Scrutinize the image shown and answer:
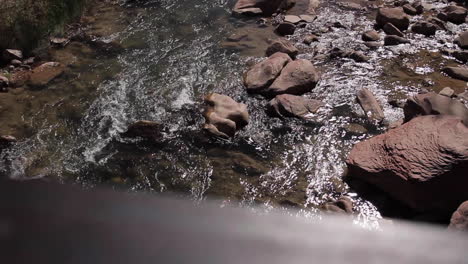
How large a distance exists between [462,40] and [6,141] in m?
7.05

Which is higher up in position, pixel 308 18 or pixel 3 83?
pixel 3 83

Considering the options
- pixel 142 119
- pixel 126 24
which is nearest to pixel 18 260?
pixel 142 119

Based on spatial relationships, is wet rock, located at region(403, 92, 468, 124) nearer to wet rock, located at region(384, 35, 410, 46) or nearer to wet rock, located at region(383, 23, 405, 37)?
wet rock, located at region(384, 35, 410, 46)

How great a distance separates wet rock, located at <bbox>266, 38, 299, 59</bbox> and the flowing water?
0.79 ft

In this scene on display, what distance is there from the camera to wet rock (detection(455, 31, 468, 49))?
22.3 ft

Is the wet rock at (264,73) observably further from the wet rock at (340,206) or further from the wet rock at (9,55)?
the wet rock at (9,55)

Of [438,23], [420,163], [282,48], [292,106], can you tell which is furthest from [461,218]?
[438,23]

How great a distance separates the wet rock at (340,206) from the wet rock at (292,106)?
161cm

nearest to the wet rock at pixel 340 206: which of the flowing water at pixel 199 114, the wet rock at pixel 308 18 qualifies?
the flowing water at pixel 199 114

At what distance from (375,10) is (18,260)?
8699mm

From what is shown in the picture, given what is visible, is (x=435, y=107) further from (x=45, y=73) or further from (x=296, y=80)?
(x=45, y=73)

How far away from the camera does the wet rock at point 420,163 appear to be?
12.6 feet

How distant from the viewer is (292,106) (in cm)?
547

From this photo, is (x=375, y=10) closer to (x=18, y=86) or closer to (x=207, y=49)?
(x=207, y=49)
